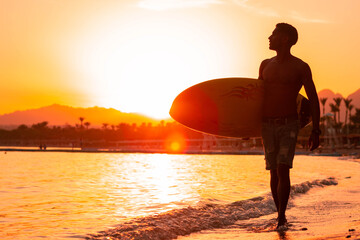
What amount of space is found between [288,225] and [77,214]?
4.58 meters

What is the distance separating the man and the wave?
155 centimetres

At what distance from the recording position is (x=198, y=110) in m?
5.92

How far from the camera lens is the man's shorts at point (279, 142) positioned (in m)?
5.05

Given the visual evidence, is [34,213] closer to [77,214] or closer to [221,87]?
[77,214]

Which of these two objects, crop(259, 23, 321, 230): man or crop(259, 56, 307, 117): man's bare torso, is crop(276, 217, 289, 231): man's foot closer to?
crop(259, 23, 321, 230): man

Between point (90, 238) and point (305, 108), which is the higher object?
point (305, 108)

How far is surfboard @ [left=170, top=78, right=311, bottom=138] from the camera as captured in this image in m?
5.45

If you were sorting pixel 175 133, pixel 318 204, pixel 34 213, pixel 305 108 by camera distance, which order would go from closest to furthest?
1. pixel 305 108
2. pixel 318 204
3. pixel 34 213
4. pixel 175 133

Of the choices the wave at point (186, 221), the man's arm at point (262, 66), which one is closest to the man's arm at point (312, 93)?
the man's arm at point (262, 66)

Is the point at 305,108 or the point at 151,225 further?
the point at 151,225

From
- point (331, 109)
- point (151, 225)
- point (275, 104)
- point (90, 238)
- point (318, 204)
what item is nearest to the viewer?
point (275, 104)

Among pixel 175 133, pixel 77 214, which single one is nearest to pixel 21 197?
pixel 77 214

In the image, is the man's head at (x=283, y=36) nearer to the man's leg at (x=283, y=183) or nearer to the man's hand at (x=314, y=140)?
the man's hand at (x=314, y=140)

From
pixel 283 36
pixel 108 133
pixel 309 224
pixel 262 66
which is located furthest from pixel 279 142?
pixel 108 133
